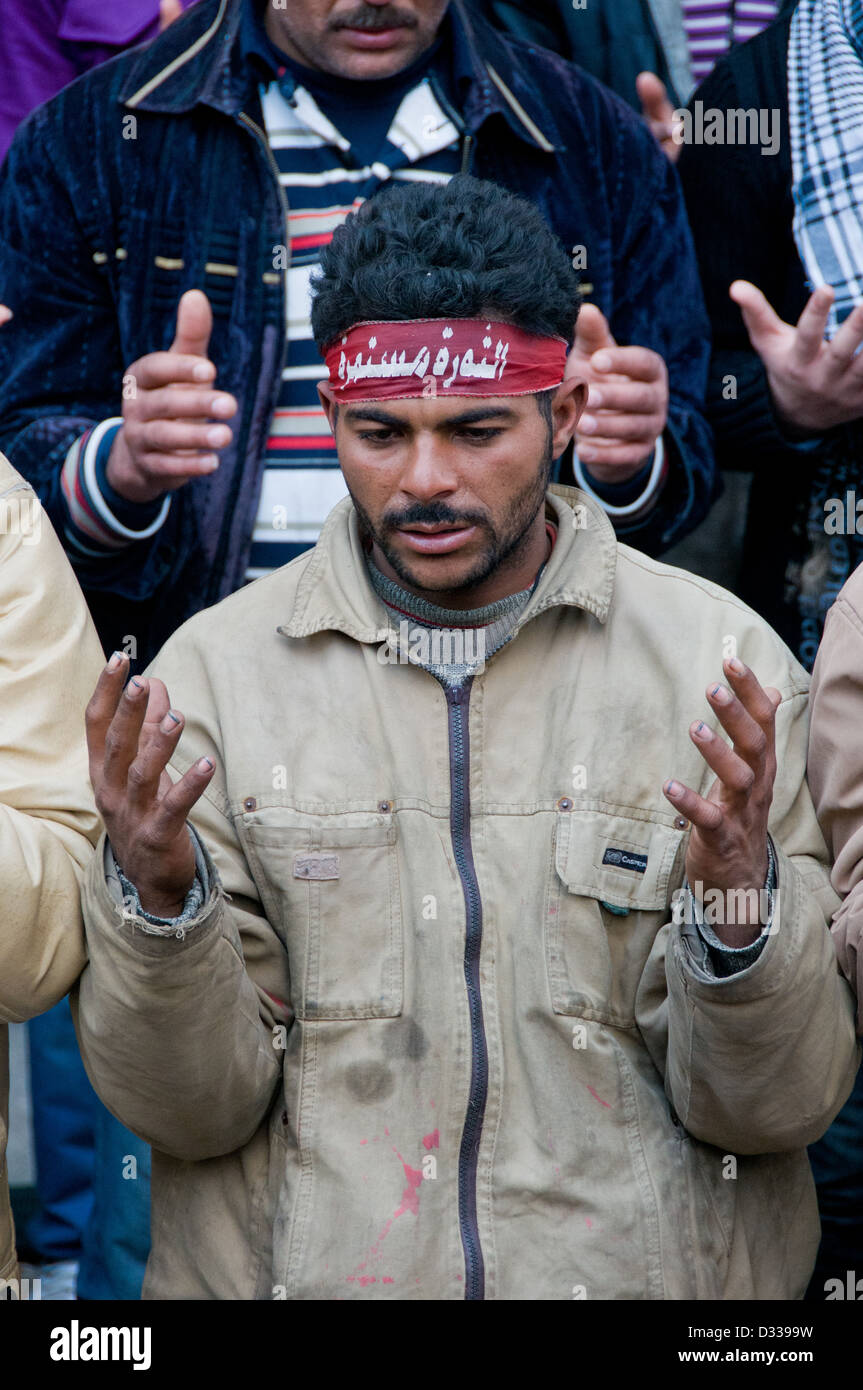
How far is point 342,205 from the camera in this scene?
3.59m

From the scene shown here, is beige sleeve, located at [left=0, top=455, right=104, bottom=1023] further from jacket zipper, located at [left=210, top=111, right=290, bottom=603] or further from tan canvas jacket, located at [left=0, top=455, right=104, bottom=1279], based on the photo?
jacket zipper, located at [left=210, top=111, right=290, bottom=603]

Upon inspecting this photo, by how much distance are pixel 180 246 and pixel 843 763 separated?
1.74 m

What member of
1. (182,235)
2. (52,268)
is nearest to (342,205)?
(182,235)

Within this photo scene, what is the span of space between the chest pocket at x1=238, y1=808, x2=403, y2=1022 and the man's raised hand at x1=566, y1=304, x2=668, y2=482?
0.97 m

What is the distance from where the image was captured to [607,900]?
2.73m

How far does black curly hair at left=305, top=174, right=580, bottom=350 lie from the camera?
2.76m

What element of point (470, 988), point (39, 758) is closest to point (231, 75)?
point (39, 758)

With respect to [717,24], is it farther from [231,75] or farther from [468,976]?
[468,976]

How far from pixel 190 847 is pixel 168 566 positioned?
131 centimetres

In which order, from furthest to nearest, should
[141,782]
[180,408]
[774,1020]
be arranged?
[180,408], [774,1020], [141,782]

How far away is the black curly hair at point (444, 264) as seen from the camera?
2760 millimetres

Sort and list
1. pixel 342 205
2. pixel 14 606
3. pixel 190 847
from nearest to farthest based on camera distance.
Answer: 1. pixel 190 847
2. pixel 14 606
3. pixel 342 205

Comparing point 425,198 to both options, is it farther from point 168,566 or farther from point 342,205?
point 168,566
